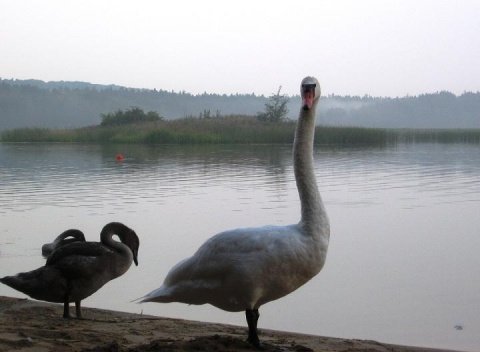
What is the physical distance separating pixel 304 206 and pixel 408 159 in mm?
29029

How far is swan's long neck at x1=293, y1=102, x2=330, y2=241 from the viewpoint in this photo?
526cm

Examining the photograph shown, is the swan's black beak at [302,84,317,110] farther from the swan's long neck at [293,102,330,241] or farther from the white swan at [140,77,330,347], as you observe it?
the swan's long neck at [293,102,330,241]

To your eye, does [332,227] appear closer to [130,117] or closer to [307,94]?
[307,94]

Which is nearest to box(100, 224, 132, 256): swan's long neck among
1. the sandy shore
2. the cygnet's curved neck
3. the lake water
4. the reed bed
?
the cygnet's curved neck

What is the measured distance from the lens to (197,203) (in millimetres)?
17531

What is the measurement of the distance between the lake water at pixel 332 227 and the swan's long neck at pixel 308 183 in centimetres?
250

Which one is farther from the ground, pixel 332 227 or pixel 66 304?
pixel 66 304

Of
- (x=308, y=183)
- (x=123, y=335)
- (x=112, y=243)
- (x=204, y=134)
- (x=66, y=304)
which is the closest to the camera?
(x=308, y=183)

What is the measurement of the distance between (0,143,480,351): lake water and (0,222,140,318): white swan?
3.01 ft

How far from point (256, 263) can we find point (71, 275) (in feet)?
9.18

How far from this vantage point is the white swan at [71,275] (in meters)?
7.27

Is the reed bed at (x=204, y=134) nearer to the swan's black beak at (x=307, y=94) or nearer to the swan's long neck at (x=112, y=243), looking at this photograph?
the swan's long neck at (x=112, y=243)

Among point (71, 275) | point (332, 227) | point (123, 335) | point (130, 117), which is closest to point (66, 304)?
point (71, 275)

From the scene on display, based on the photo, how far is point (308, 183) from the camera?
546 cm
